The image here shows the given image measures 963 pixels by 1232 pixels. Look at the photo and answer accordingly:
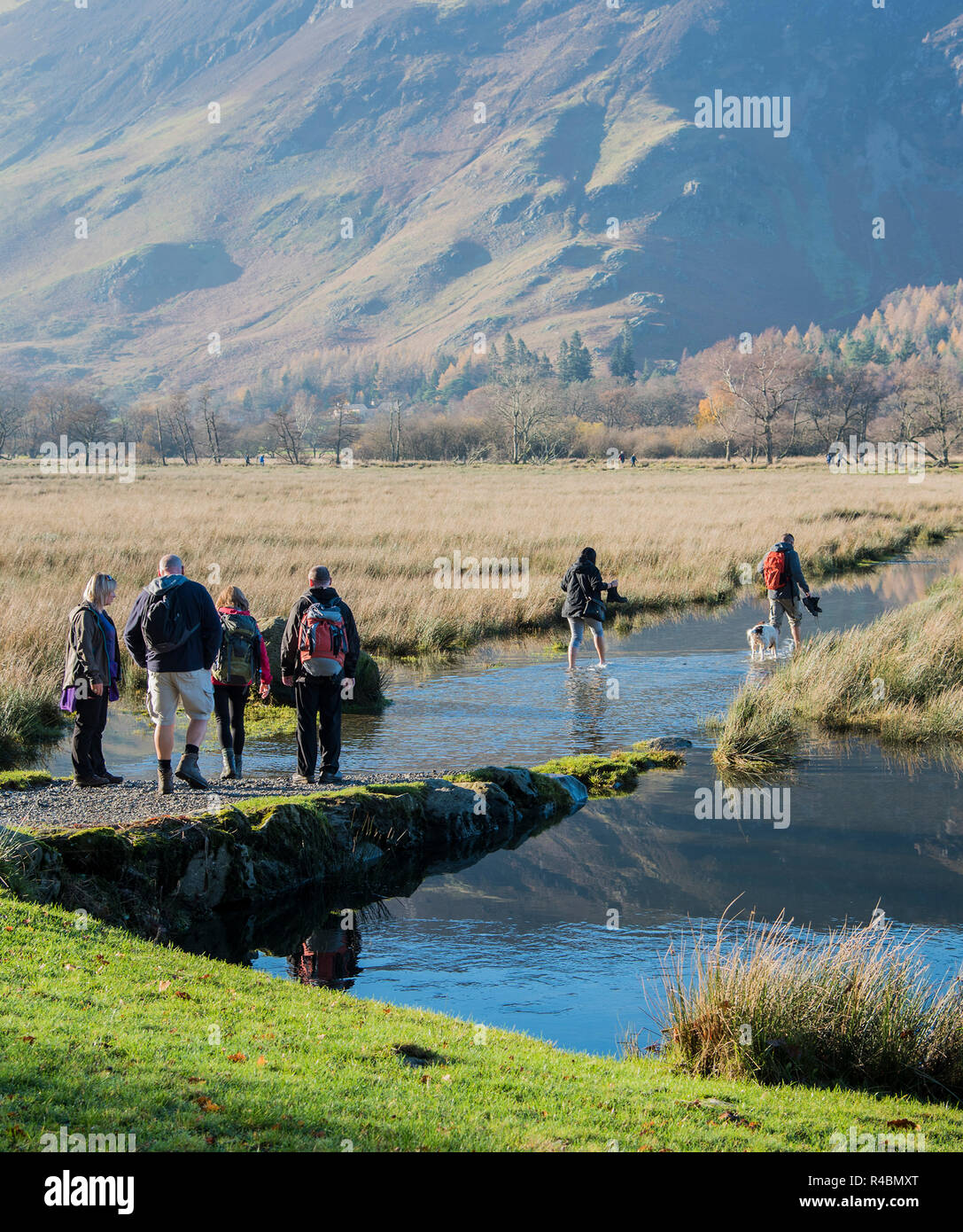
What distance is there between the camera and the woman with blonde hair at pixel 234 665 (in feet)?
36.5

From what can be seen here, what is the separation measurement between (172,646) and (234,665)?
3.75 ft

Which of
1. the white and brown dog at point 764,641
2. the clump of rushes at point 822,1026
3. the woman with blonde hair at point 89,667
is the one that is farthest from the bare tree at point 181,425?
the clump of rushes at point 822,1026

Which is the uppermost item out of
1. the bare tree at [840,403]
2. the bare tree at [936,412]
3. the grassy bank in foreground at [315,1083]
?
the bare tree at [840,403]

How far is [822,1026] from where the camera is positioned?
21.4ft

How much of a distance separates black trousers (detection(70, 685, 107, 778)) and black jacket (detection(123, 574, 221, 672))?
A: 79 cm

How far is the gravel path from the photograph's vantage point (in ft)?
31.4

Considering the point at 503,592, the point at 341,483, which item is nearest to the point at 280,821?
the point at 503,592

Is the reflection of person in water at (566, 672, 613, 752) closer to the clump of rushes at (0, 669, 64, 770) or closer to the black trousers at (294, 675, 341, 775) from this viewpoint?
the black trousers at (294, 675, 341, 775)

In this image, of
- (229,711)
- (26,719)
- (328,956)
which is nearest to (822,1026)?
(328,956)

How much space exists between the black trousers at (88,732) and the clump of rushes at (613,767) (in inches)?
182

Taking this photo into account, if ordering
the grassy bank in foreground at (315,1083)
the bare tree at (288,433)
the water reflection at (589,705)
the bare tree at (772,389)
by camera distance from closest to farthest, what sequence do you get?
the grassy bank in foreground at (315,1083)
the water reflection at (589,705)
the bare tree at (772,389)
the bare tree at (288,433)

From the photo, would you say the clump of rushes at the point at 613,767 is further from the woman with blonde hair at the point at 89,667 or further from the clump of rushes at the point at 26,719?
the clump of rushes at the point at 26,719

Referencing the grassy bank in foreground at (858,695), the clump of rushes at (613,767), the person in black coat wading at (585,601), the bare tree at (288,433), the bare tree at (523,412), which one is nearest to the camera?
the clump of rushes at (613,767)
